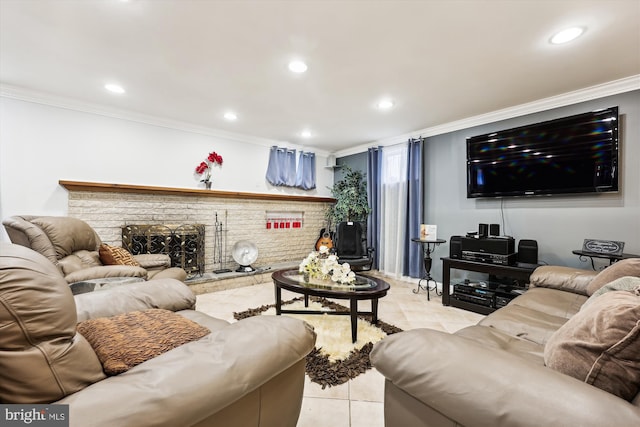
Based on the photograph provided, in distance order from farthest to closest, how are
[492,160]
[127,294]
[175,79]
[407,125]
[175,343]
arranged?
[407,125] → [492,160] → [175,79] → [127,294] → [175,343]

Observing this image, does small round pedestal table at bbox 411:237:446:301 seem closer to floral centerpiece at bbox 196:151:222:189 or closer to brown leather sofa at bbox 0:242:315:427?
brown leather sofa at bbox 0:242:315:427

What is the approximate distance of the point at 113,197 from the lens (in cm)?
343

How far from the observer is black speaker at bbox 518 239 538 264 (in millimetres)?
2926

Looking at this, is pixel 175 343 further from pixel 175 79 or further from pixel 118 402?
pixel 175 79

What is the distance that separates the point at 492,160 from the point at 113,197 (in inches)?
185

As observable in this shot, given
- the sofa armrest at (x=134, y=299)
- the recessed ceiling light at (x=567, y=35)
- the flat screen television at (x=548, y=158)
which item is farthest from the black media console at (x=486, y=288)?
the sofa armrest at (x=134, y=299)

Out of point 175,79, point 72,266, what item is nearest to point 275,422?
point 72,266

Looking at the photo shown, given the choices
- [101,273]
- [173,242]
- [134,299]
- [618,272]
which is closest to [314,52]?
[134,299]

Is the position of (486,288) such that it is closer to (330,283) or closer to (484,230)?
(484,230)

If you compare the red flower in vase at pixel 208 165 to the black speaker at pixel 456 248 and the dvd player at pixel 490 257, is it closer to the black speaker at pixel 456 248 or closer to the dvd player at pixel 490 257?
the black speaker at pixel 456 248

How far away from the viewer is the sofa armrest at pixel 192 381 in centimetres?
60

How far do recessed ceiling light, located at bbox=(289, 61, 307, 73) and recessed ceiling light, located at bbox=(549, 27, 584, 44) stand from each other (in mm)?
1873

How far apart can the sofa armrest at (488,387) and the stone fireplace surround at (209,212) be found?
3600 millimetres

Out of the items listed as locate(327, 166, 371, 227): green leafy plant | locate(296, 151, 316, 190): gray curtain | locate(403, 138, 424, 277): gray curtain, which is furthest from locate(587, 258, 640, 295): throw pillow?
locate(296, 151, 316, 190): gray curtain
